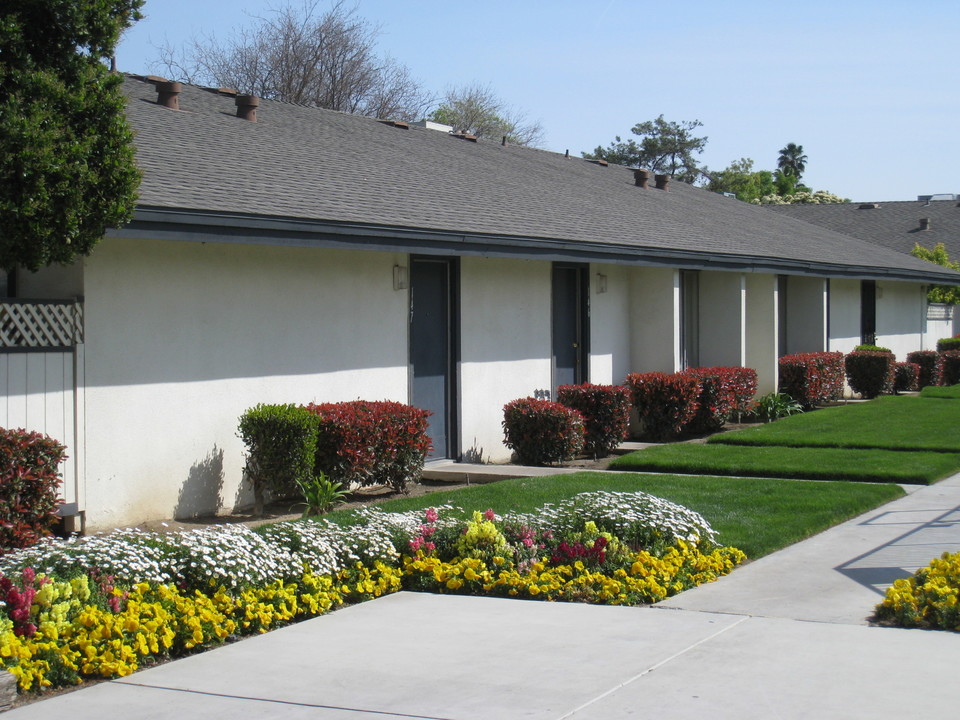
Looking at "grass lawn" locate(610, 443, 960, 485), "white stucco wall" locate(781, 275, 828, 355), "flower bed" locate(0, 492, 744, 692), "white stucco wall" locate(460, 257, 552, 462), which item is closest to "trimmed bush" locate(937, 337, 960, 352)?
"white stucco wall" locate(781, 275, 828, 355)

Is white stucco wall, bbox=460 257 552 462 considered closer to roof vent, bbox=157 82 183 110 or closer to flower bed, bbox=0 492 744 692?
roof vent, bbox=157 82 183 110

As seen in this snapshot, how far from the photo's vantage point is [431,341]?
1434 cm

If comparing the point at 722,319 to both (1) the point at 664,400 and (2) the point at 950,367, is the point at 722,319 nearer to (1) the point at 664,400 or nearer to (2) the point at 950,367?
(1) the point at 664,400

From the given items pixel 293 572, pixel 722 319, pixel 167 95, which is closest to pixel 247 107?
pixel 167 95

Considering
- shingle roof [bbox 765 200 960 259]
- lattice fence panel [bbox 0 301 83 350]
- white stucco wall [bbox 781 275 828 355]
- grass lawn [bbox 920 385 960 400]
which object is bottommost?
grass lawn [bbox 920 385 960 400]

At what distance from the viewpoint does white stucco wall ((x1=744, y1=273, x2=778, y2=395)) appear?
69.2ft

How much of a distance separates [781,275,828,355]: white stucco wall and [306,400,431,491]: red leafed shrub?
14085 mm

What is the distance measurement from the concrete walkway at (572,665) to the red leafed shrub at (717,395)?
10011 millimetres

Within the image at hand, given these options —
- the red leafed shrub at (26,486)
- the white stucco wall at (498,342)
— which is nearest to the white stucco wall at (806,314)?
the white stucco wall at (498,342)

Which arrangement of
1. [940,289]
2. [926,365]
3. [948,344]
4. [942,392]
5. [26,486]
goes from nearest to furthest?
[26,486] < [942,392] < [926,365] < [948,344] < [940,289]

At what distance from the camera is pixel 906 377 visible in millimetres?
26703

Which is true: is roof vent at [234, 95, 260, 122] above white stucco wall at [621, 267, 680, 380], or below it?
above

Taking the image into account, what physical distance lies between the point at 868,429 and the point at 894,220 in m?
31.0

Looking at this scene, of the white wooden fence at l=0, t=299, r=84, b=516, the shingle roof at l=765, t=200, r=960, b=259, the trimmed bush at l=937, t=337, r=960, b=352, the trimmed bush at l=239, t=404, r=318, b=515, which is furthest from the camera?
the shingle roof at l=765, t=200, r=960, b=259
